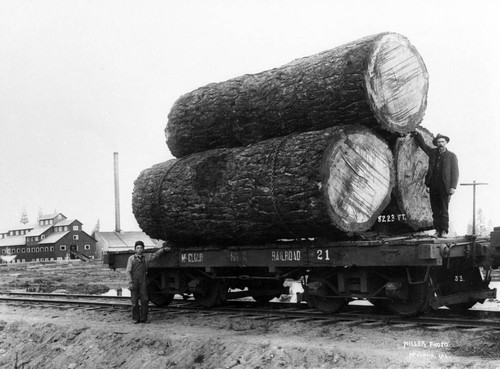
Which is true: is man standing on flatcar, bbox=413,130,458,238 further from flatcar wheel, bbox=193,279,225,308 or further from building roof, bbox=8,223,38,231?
building roof, bbox=8,223,38,231

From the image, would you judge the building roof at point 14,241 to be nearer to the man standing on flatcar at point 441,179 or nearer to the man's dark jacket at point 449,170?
the man standing on flatcar at point 441,179

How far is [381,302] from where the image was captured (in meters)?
9.48

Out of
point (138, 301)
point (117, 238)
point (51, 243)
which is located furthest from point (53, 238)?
point (138, 301)

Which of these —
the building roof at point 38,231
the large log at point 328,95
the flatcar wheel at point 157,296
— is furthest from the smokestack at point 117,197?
the building roof at point 38,231

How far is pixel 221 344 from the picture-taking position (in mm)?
8000

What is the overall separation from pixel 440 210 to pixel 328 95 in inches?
98.6

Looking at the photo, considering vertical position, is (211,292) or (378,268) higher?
(378,268)

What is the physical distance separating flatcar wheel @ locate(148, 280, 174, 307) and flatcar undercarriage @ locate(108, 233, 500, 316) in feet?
5.58

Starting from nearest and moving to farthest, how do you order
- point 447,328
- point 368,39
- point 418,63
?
point 447,328
point 368,39
point 418,63

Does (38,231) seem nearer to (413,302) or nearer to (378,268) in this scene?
(378,268)

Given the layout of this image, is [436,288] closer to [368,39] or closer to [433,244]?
[433,244]

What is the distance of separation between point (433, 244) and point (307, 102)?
119 inches

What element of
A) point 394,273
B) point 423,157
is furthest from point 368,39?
point 394,273

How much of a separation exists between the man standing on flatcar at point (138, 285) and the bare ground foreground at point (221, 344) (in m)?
0.28
